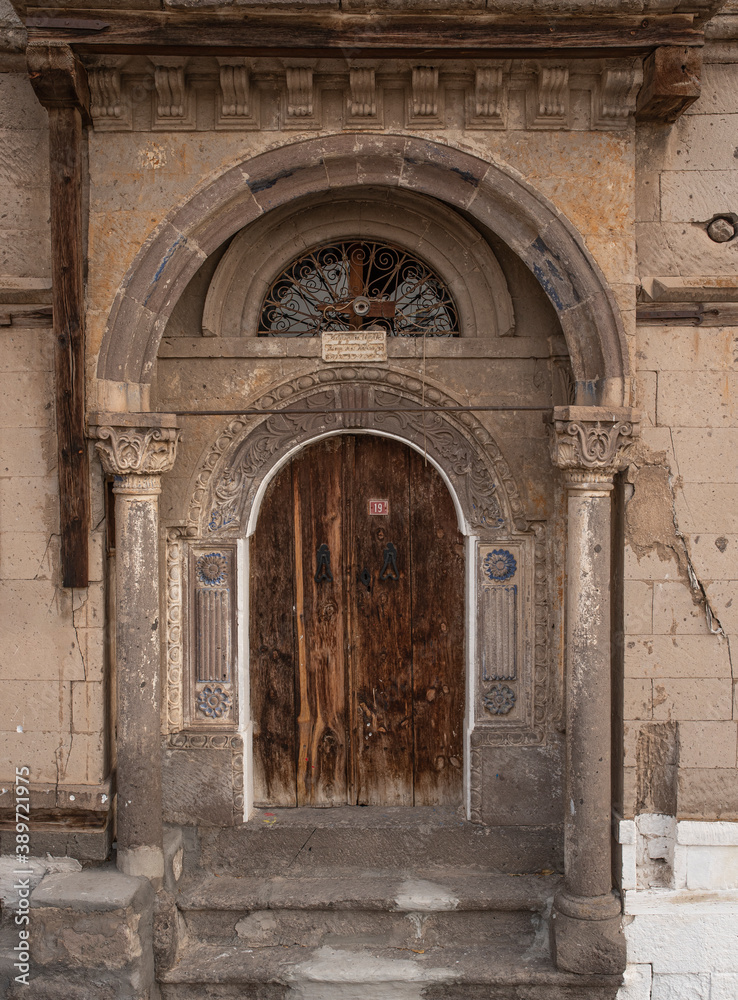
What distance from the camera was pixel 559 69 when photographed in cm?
394

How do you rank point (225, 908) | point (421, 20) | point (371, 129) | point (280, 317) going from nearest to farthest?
point (421, 20) → point (371, 129) → point (225, 908) → point (280, 317)

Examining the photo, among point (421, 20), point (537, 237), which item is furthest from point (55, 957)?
point (421, 20)

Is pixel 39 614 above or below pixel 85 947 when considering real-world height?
above

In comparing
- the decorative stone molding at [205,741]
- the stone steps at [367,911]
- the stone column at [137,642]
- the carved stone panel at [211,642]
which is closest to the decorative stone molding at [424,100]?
the stone column at [137,642]

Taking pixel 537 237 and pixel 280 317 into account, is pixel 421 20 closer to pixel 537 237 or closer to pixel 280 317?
pixel 537 237

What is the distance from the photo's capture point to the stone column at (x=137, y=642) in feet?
13.5

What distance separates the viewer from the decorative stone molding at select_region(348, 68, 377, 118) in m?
3.93

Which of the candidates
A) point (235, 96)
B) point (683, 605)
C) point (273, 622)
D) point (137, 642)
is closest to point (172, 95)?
point (235, 96)

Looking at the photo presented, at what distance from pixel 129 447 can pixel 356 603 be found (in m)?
1.67

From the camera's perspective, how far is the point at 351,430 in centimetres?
470

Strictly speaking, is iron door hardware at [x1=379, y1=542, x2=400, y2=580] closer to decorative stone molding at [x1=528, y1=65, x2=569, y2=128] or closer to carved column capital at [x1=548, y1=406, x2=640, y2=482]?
carved column capital at [x1=548, y1=406, x2=640, y2=482]

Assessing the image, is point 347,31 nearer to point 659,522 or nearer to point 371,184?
point 371,184

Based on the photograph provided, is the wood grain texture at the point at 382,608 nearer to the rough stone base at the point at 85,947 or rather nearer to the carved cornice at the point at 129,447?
the carved cornice at the point at 129,447

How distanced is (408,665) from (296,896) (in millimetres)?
1434
